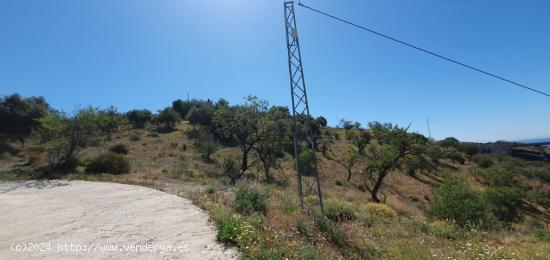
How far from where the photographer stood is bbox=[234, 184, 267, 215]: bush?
10.9 m

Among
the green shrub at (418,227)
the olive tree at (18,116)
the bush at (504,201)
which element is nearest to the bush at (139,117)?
the olive tree at (18,116)

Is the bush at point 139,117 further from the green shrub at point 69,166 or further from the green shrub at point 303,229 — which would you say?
the green shrub at point 303,229

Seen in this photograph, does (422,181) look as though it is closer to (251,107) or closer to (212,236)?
(251,107)

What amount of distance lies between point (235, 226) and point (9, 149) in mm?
40377

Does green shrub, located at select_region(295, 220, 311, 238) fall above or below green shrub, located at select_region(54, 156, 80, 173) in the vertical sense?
below

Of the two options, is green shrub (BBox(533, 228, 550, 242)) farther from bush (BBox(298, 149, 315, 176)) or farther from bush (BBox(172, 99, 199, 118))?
bush (BBox(172, 99, 199, 118))

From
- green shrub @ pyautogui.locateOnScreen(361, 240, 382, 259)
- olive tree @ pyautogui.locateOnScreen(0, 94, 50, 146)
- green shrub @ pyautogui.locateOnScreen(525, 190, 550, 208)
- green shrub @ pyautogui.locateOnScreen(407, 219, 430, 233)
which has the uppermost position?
olive tree @ pyautogui.locateOnScreen(0, 94, 50, 146)

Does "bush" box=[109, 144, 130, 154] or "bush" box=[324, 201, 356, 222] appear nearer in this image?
"bush" box=[324, 201, 356, 222]

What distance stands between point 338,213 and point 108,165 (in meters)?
17.5

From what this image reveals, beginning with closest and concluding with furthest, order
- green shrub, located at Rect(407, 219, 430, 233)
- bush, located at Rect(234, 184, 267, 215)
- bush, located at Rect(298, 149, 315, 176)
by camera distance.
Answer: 1. bush, located at Rect(234, 184, 267, 215)
2. green shrub, located at Rect(407, 219, 430, 233)
3. bush, located at Rect(298, 149, 315, 176)

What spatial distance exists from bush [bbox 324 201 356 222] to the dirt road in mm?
4871

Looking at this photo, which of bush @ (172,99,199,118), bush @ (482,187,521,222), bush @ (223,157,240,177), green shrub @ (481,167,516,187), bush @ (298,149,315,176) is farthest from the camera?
bush @ (172,99,199,118)

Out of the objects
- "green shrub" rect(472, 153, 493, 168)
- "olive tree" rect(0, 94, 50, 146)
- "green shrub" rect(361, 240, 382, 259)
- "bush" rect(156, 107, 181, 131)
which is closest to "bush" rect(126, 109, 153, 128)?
"bush" rect(156, 107, 181, 131)

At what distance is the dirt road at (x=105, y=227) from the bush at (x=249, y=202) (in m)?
1.24
